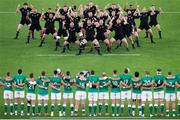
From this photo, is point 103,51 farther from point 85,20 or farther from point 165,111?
point 165,111

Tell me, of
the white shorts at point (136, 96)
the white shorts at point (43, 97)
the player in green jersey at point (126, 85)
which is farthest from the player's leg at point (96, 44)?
the white shorts at point (43, 97)

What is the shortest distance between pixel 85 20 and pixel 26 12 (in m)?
4.75

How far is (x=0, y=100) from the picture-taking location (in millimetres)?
39594

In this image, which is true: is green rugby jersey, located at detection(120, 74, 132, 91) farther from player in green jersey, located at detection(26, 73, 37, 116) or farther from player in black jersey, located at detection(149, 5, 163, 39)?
player in black jersey, located at detection(149, 5, 163, 39)

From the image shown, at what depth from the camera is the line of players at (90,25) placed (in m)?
47.4

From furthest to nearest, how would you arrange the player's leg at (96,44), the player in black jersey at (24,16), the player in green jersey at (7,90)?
the player in black jersey at (24,16), the player's leg at (96,44), the player in green jersey at (7,90)

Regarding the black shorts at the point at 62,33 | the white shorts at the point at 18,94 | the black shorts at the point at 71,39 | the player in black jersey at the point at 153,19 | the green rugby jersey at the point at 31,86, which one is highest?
the player in black jersey at the point at 153,19

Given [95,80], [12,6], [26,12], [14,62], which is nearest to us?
[95,80]

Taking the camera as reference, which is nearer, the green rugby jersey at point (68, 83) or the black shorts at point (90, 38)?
the green rugby jersey at point (68, 83)

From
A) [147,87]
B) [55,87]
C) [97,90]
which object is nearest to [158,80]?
[147,87]

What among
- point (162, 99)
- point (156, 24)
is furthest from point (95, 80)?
point (156, 24)

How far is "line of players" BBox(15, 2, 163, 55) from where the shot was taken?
47438mm

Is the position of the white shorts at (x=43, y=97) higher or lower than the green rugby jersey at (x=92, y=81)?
lower

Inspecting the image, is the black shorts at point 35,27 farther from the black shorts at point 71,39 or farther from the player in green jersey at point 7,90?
the player in green jersey at point 7,90
